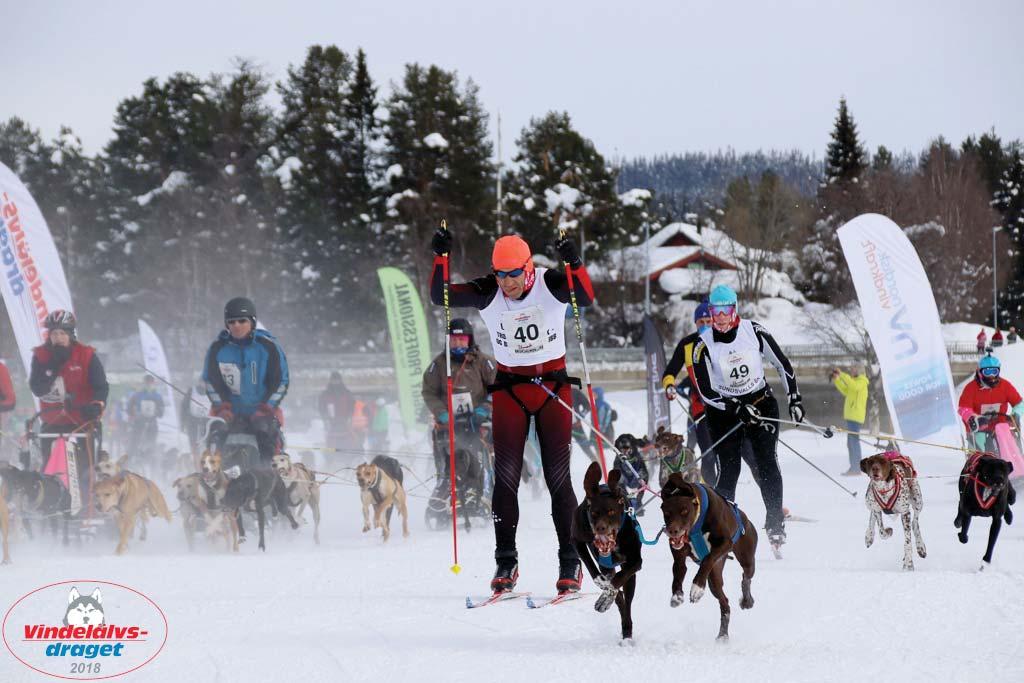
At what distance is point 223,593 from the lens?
579 centimetres

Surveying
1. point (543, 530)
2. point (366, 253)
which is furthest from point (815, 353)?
point (543, 530)

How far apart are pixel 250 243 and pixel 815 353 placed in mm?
20637

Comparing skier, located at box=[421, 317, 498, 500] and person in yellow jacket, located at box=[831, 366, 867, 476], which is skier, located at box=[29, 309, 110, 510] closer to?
skier, located at box=[421, 317, 498, 500]

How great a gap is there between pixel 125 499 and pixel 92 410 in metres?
0.90

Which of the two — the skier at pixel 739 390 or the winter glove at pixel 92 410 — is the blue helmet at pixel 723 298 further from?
the winter glove at pixel 92 410

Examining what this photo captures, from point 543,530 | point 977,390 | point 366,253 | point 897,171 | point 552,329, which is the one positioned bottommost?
point 543,530

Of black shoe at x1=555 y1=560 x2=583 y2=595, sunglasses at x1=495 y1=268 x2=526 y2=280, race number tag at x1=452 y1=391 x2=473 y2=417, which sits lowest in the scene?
black shoe at x1=555 y1=560 x2=583 y2=595

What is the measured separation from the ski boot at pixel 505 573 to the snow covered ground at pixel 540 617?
13cm

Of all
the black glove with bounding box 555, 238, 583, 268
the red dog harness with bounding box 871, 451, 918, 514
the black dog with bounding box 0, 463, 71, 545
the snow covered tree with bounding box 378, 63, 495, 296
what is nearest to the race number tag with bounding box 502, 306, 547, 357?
the black glove with bounding box 555, 238, 583, 268

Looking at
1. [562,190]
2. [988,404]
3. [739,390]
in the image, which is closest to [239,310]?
[739,390]

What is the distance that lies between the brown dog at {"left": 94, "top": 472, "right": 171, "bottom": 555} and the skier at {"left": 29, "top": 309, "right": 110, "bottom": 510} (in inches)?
17.6

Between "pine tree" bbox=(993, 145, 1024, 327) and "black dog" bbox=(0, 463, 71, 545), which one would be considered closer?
"black dog" bbox=(0, 463, 71, 545)

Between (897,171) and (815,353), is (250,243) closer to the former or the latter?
(815,353)

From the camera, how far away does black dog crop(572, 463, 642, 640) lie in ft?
13.3
